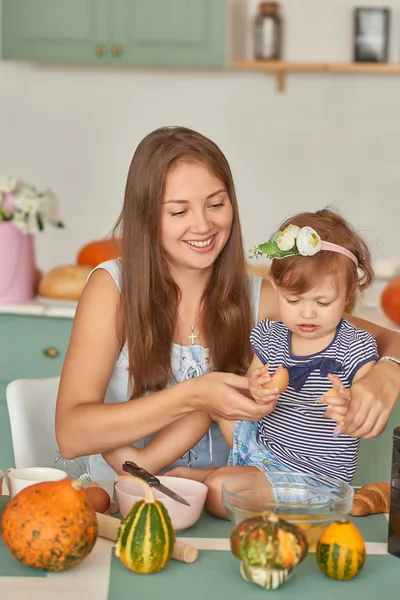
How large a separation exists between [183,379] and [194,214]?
37 centimetres

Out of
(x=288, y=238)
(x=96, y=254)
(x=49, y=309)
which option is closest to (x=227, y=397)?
(x=288, y=238)

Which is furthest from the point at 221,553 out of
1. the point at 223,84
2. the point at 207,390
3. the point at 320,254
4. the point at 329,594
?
the point at 223,84

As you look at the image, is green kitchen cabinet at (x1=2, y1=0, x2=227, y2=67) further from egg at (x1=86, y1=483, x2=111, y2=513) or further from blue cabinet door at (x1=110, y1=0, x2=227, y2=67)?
egg at (x1=86, y1=483, x2=111, y2=513)

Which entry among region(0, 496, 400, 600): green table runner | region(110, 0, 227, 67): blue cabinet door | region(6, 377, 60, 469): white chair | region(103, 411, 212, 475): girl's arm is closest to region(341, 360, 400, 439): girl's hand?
region(0, 496, 400, 600): green table runner

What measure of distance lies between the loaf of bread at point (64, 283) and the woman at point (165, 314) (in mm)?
1294

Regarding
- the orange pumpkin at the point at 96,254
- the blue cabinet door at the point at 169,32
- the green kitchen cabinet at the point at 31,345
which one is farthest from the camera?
the blue cabinet door at the point at 169,32

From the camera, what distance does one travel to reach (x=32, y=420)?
6.61 feet

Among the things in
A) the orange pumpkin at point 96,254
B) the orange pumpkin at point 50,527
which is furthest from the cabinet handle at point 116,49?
the orange pumpkin at point 50,527

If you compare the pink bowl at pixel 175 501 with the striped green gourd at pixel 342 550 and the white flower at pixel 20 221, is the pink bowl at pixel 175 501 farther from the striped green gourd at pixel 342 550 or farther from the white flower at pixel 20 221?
the white flower at pixel 20 221

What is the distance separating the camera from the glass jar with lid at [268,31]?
3766mm

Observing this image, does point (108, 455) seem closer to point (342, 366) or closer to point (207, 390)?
point (207, 390)

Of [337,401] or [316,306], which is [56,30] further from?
[337,401]

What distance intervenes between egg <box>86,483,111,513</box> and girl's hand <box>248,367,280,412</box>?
11.1 inches

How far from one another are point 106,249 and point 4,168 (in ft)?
3.19
